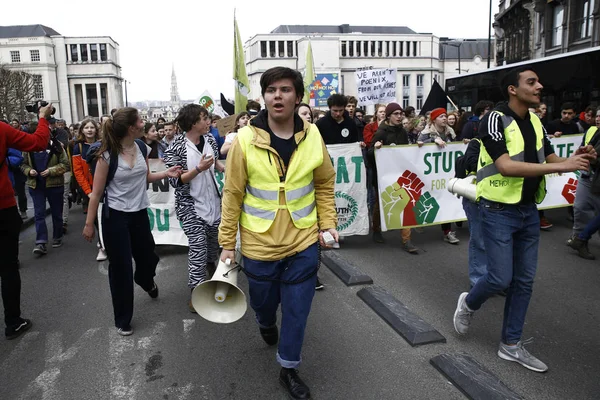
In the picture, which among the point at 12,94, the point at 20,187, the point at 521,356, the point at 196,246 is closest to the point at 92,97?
the point at 12,94

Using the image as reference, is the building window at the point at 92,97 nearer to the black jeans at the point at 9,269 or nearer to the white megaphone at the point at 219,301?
the black jeans at the point at 9,269

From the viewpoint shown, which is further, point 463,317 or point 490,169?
point 463,317

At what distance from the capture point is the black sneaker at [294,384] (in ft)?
10.5

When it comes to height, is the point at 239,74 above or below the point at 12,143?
above

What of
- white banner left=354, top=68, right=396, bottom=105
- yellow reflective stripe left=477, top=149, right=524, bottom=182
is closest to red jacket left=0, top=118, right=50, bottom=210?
yellow reflective stripe left=477, top=149, right=524, bottom=182

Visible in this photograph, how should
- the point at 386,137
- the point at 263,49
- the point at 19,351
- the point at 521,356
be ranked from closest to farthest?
the point at 521,356
the point at 19,351
the point at 386,137
the point at 263,49

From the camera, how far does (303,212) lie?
317 centimetres

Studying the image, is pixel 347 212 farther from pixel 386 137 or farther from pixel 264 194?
Result: pixel 264 194

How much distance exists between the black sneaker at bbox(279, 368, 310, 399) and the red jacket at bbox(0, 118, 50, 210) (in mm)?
2851

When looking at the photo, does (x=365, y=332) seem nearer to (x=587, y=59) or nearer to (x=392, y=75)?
(x=392, y=75)

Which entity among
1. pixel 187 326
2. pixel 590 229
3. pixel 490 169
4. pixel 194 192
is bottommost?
pixel 187 326

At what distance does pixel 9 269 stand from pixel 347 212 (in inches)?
171

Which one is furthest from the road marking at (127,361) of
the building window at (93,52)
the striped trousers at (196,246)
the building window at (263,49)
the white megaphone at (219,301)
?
the building window at (93,52)

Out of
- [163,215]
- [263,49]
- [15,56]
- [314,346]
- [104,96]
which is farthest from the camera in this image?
[104,96]
